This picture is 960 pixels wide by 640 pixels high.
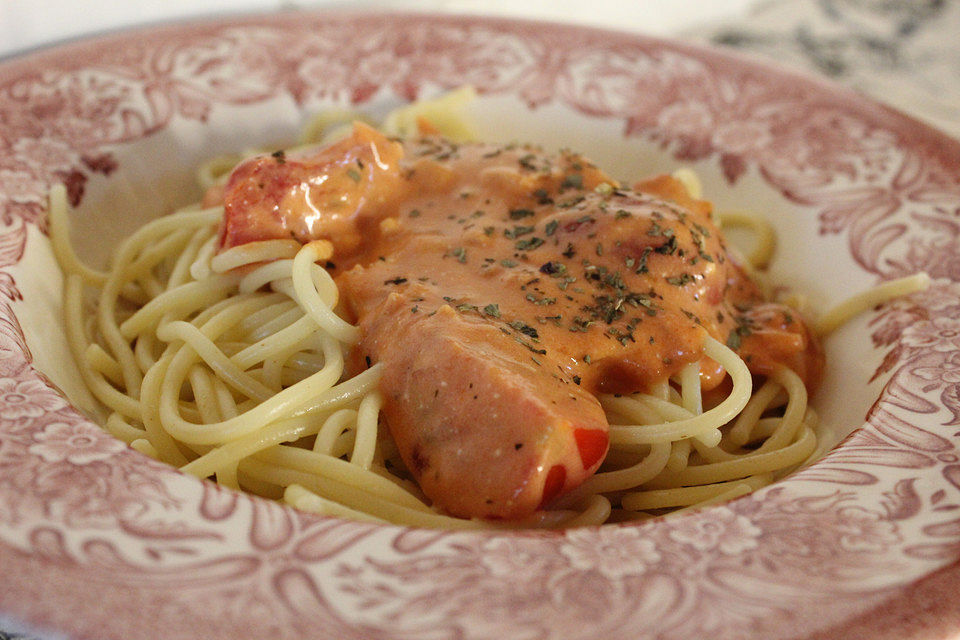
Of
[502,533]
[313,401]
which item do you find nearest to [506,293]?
[313,401]

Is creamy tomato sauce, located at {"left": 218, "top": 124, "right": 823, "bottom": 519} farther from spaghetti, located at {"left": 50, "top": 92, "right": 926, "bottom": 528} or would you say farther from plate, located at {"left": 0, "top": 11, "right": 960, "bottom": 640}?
plate, located at {"left": 0, "top": 11, "right": 960, "bottom": 640}

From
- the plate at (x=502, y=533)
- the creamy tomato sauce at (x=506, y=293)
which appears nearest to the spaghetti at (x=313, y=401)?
the creamy tomato sauce at (x=506, y=293)

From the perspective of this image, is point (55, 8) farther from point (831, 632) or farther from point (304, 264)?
point (831, 632)

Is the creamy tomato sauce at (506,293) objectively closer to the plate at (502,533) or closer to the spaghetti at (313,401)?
the spaghetti at (313,401)

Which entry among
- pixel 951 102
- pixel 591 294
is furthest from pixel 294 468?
pixel 951 102

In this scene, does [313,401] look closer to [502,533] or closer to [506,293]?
[506,293]

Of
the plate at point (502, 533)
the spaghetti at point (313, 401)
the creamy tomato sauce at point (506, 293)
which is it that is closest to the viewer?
the plate at point (502, 533)

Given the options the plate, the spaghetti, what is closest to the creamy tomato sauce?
the spaghetti
